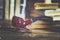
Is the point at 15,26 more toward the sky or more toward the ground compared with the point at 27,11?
more toward the ground

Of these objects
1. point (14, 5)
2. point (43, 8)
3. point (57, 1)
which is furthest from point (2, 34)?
point (57, 1)

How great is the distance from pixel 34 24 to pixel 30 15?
0.36 feet

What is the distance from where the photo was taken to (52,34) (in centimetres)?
281

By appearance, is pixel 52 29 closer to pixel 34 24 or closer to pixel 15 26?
pixel 34 24

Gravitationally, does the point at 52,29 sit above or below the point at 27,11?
below

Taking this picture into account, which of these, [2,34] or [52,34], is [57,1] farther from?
[2,34]

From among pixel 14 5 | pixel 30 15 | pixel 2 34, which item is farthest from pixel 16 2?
pixel 2 34

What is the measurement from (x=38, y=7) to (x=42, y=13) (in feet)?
0.26

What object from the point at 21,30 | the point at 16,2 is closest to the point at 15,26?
the point at 21,30

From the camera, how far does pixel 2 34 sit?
2.80m

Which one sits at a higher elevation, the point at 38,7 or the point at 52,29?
the point at 38,7

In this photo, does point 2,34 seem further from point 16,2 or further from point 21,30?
point 16,2

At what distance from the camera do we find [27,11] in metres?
2.77

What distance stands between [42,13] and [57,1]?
0.69 ft
